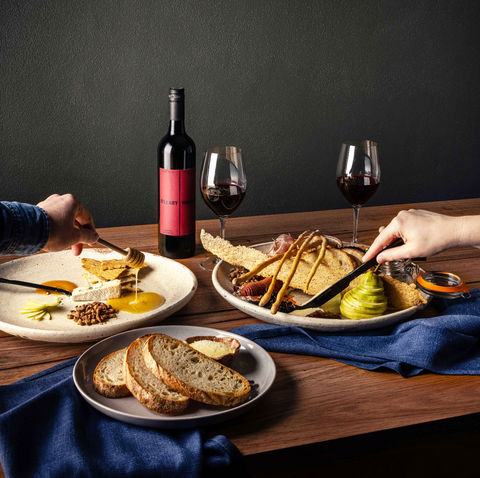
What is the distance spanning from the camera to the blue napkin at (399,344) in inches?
35.5

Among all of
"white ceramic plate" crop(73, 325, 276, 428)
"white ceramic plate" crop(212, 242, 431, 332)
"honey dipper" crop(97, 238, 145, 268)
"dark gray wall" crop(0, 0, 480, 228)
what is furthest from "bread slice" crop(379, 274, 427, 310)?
"dark gray wall" crop(0, 0, 480, 228)

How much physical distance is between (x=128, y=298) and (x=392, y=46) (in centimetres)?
294

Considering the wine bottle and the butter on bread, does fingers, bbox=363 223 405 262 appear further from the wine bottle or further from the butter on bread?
the wine bottle

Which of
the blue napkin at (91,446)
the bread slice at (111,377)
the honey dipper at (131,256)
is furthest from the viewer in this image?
the honey dipper at (131,256)

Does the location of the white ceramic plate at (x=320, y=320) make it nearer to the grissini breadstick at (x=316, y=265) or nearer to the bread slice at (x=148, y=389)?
the grissini breadstick at (x=316, y=265)

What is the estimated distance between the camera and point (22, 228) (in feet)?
3.11

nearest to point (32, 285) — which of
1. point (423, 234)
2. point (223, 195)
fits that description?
point (223, 195)

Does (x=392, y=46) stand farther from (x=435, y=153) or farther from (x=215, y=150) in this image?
(x=215, y=150)

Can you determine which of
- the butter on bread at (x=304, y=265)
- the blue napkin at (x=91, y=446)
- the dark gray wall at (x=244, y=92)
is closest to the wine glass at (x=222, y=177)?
the butter on bread at (x=304, y=265)

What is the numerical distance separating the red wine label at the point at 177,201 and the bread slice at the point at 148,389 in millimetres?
577

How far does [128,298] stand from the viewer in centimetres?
115

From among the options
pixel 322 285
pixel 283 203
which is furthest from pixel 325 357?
pixel 283 203

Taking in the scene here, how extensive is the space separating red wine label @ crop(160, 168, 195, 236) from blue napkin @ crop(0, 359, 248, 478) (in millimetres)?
671

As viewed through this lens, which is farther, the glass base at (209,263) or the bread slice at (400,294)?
the glass base at (209,263)
